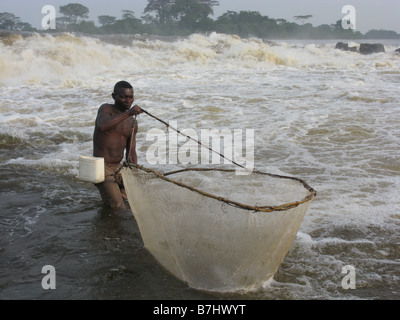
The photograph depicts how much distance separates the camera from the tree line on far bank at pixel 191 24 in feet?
196

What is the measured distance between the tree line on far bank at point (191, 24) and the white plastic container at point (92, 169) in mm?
58125

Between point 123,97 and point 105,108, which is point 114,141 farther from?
point 123,97

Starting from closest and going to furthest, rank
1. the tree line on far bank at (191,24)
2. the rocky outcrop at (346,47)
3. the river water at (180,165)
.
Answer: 1. the river water at (180,165)
2. the rocky outcrop at (346,47)
3. the tree line on far bank at (191,24)

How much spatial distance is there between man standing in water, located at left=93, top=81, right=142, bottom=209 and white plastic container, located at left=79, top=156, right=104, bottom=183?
0.70 feet

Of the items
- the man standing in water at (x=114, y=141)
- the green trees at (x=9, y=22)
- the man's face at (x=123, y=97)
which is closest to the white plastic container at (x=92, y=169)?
the man standing in water at (x=114, y=141)

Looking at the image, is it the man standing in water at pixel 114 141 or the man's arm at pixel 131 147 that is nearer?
the man standing in water at pixel 114 141

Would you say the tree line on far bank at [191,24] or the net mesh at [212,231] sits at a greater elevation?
the tree line on far bank at [191,24]

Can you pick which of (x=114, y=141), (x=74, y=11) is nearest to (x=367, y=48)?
(x=114, y=141)

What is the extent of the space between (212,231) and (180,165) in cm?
321

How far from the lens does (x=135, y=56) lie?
2033 cm

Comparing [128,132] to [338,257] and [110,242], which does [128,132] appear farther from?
[338,257]

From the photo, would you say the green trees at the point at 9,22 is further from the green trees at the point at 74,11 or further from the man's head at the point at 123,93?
the man's head at the point at 123,93

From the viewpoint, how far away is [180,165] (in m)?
5.73

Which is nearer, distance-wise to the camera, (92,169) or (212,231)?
(212,231)
